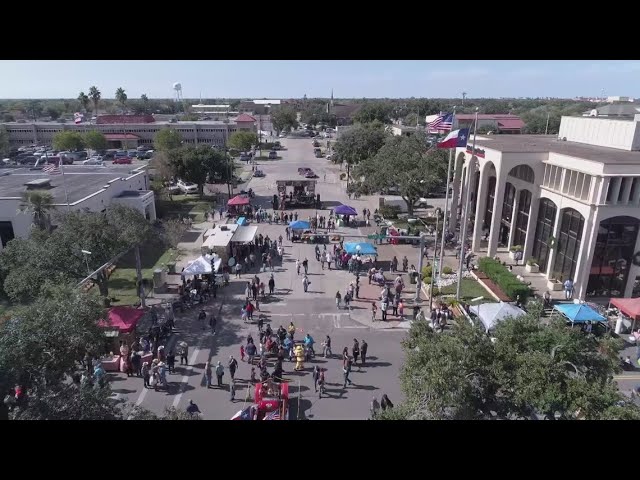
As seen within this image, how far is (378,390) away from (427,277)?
10183 millimetres

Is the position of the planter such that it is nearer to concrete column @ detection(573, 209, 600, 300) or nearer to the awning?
concrete column @ detection(573, 209, 600, 300)

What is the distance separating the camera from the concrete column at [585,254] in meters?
21.5

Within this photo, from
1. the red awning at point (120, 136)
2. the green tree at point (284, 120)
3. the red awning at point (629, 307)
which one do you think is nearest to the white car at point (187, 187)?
the red awning at point (629, 307)

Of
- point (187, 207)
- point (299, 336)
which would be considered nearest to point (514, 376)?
point (299, 336)

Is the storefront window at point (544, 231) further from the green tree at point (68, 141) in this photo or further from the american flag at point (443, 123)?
the green tree at point (68, 141)

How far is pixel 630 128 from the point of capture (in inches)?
1018

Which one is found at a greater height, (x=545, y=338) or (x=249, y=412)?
(x=545, y=338)

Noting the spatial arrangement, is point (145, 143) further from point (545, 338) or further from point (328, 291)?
point (545, 338)

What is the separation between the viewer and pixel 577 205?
73.6 feet

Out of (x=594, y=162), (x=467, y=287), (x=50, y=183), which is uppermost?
(x=594, y=162)

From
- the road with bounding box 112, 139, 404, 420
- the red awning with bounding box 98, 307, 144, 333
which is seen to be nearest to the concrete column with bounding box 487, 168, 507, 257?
the road with bounding box 112, 139, 404, 420

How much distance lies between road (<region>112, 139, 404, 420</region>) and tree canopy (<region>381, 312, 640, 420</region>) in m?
4.46

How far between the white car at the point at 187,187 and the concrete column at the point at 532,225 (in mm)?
29630

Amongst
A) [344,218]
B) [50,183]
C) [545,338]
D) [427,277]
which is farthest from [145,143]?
A: [545,338]
